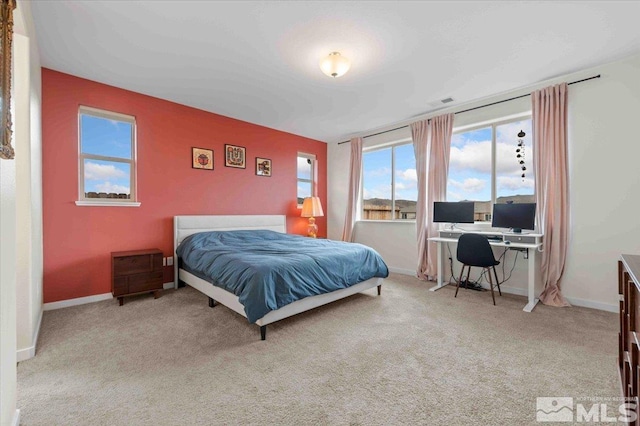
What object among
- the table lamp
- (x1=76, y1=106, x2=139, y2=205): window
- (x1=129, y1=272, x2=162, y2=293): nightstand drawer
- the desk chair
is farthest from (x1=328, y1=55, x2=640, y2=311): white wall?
(x1=76, y1=106, x2=139, y2=205): window

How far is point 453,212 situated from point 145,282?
419 cm

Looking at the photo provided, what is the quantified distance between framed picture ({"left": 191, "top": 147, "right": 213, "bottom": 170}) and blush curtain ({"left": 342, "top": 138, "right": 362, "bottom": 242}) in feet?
8.88

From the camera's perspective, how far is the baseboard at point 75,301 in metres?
3.02

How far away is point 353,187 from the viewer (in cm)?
561

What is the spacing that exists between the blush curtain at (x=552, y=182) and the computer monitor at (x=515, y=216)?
179mm

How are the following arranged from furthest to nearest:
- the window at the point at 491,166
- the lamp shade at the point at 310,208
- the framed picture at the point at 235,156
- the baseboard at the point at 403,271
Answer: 1. the lamp shade at the point at 310,208
2. the baseboard at the point at 403,271
3. the framed picture at the point at 235,156
4. the window at the point at 491,166

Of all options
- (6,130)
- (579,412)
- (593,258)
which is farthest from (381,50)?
(593,258)

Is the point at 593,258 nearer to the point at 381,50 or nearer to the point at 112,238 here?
the point at 381,50

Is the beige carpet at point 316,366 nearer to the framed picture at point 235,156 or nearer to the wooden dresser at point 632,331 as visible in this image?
the wooden dresser at point 632,331

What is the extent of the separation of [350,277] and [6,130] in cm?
277

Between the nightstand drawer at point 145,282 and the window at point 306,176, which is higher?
the window at point 306,176

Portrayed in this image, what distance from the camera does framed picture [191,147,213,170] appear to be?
4.17 meters

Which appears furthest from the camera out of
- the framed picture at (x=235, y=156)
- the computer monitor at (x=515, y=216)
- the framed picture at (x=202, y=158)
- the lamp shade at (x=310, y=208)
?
the lamp shade at (x=310, y=208)

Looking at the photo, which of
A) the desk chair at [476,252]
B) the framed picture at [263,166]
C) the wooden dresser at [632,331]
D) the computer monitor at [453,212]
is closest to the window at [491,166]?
the computer monitor at [453,212]
